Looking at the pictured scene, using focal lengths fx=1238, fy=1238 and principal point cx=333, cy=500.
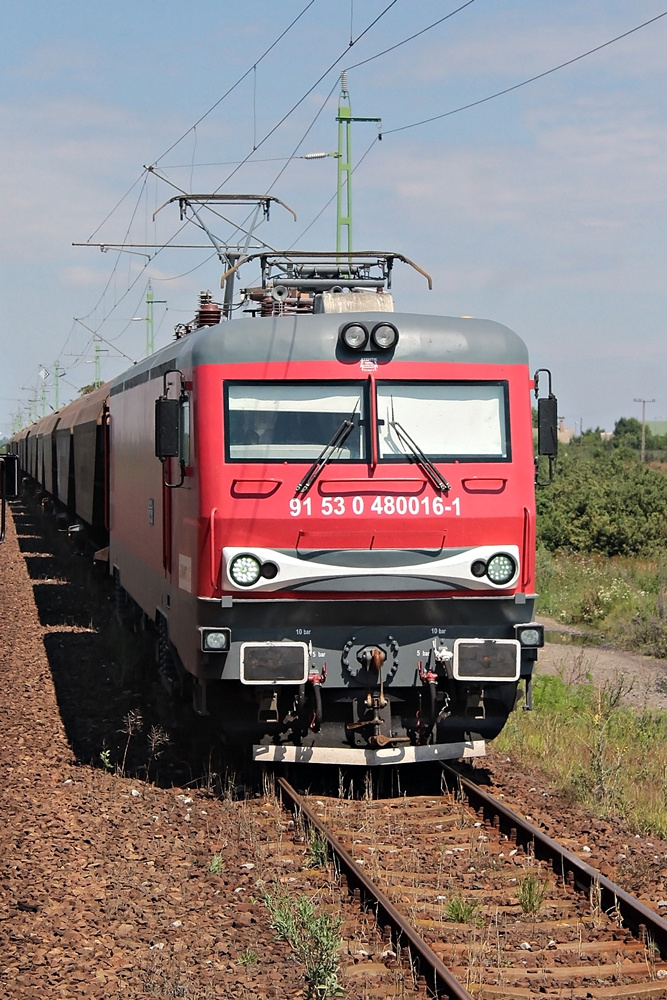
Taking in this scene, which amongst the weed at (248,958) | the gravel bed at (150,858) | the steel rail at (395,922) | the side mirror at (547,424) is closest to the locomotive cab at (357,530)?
the side mirror at (547,424)

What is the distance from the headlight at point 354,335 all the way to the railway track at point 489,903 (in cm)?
303

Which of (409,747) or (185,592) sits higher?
(185,592)

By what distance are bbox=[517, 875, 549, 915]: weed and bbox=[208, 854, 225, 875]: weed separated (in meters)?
1.67

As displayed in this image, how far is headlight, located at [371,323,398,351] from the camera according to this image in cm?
823

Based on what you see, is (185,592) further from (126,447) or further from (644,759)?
(126,447)

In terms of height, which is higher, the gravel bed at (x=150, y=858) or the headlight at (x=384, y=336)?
the headlight at (x=384, y=336)

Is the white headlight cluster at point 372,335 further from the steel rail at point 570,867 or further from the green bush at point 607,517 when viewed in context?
the green bush at point 607,517

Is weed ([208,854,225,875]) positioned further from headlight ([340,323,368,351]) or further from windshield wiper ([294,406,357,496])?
headlight ([340,323,368,351])

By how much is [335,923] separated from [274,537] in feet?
8.83

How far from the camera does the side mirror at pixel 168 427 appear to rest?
28.2 ft

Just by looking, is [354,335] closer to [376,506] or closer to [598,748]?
[376,506]

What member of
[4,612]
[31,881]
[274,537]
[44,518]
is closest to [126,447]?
[4,612]

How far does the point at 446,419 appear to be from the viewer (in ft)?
27.5

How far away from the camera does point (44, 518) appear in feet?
136
